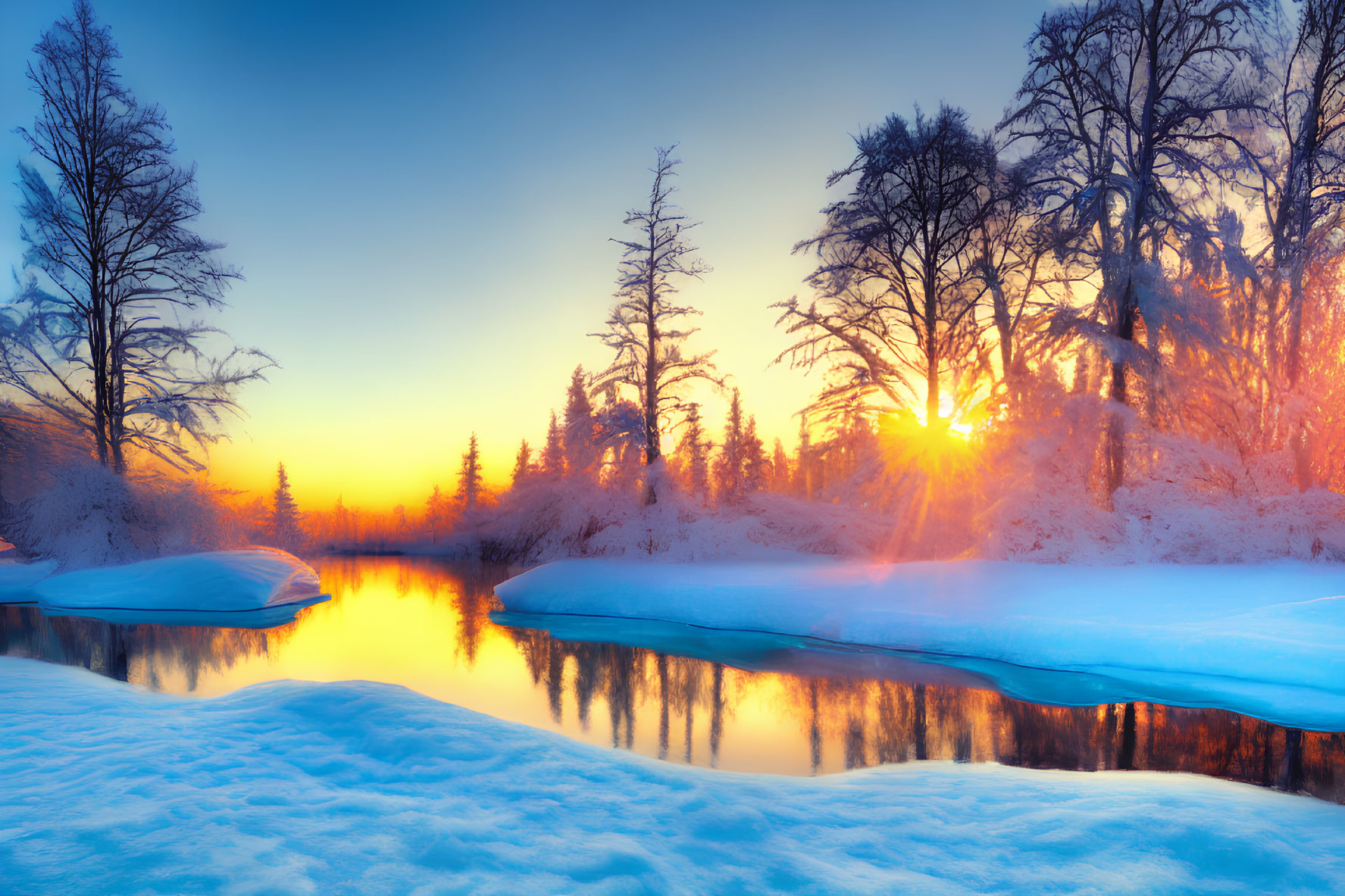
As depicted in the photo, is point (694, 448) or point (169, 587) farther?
point (694, 448)

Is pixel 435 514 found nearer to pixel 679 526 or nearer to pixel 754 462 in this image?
pixel 754 462

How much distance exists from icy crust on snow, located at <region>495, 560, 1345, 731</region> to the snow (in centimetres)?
801

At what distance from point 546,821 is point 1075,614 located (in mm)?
10045

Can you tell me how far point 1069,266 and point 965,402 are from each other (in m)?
4.28

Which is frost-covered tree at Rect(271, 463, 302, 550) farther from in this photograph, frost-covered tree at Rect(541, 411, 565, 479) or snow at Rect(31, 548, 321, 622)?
snow at Rect(31, 548, 321, 622)

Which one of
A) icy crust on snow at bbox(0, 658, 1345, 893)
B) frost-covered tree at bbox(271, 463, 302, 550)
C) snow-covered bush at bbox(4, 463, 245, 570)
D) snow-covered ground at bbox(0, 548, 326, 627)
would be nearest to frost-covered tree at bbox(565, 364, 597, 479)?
snow-covered ground at bbox(0, 548, 326, 627)

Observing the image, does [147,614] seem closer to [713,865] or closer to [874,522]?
[713,865]

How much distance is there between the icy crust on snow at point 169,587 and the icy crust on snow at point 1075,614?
7955mm

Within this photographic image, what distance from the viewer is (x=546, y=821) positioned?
12.1ft

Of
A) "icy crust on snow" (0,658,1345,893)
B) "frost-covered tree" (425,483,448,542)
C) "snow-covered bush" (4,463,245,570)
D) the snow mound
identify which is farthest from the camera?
"frost-covered tree" (425,483,448,542)

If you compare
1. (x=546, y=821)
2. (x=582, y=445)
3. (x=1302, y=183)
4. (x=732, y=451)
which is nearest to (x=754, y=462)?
(x=732, y=451)

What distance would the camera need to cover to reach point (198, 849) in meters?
2.98

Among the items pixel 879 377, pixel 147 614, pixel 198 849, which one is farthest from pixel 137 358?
pixel 879 377

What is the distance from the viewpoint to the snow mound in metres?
18.2
